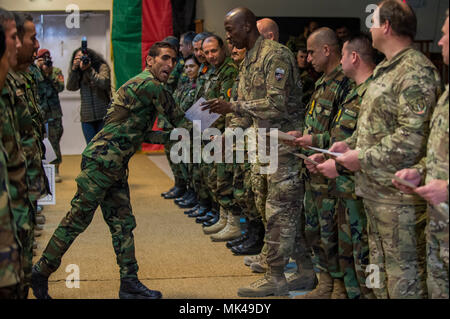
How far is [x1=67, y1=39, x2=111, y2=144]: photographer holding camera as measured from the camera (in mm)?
6766

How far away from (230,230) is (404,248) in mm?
2644

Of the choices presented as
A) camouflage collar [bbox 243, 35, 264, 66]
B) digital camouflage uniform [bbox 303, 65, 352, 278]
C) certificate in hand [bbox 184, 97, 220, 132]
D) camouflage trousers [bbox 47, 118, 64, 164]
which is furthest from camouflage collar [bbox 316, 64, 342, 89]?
camouflage trousers [bbox 47, 118, 64, 164]

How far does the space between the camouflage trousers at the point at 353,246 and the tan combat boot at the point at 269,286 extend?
0.51m

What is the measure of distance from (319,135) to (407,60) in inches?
34.6

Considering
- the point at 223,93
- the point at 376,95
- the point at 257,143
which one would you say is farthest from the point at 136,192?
the point at 376,95

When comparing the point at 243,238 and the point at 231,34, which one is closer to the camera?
the point at 231,34

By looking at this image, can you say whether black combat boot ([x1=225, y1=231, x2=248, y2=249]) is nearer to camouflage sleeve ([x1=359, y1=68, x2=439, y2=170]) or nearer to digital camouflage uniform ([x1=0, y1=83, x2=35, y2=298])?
camouflage sleeve ([x1=359, y1=68, x2=439, y2=170])

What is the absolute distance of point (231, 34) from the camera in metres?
3.99

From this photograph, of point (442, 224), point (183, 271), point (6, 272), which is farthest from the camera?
point (183, 271)

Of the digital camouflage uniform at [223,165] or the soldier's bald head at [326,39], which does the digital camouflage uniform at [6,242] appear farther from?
the digital camouflage uniform at [223,165]

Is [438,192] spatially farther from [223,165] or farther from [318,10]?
[318,10]

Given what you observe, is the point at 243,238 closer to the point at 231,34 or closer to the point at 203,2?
the point at 231,34

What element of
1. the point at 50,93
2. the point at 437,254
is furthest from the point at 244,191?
the point at 50,93

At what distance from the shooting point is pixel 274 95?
364 centimetres
